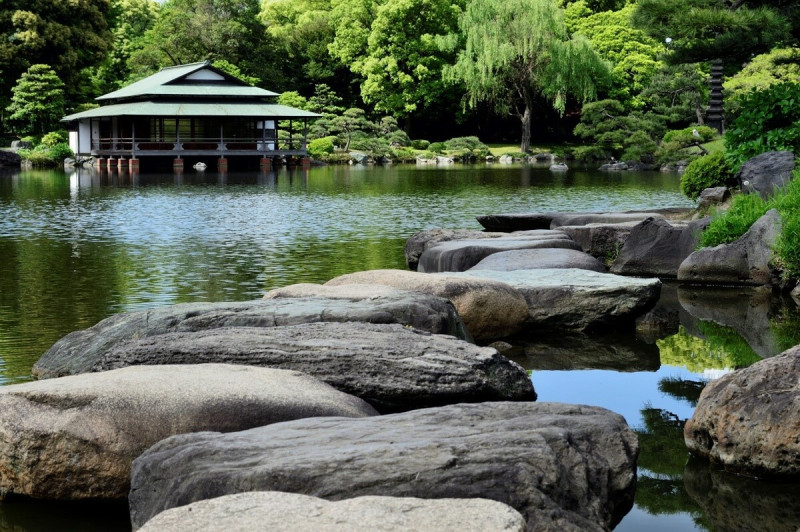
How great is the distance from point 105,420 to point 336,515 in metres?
1.74

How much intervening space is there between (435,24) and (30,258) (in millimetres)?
40917

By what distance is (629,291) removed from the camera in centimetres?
791

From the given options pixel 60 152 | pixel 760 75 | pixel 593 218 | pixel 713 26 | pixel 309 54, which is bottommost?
pixel 593 218

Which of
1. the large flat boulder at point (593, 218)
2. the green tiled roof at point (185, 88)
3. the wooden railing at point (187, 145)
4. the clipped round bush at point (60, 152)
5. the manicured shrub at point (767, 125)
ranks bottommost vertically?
the large flat boulder at point (593, 218)

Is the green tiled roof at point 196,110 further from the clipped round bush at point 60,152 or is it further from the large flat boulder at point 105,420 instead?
the large flat boulder at point 105,420

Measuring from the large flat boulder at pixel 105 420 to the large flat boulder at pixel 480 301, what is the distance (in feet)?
9.08

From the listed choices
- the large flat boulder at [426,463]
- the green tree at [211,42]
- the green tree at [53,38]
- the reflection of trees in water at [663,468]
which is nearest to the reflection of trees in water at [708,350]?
the reflection of trees in water at [663,468]

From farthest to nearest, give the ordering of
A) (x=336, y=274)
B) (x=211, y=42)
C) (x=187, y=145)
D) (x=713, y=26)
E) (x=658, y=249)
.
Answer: (x=211, y=42) → (x=187, y=145) → (x=713, y=26) → (x=336, y=274) → (x=658, y=249)

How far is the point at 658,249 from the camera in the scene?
36.4ft

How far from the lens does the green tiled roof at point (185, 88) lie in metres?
40.7

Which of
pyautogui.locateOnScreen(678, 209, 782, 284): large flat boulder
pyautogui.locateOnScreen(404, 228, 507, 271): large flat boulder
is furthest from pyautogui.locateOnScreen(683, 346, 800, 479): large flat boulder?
pyautogui.locateOnScreen(404, 228, 507, 271): large flat boulder

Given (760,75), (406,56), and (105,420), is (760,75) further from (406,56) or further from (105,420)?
(105,420)

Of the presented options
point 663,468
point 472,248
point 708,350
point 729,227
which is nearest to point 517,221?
point 729,227

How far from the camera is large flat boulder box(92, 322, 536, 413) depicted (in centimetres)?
500
